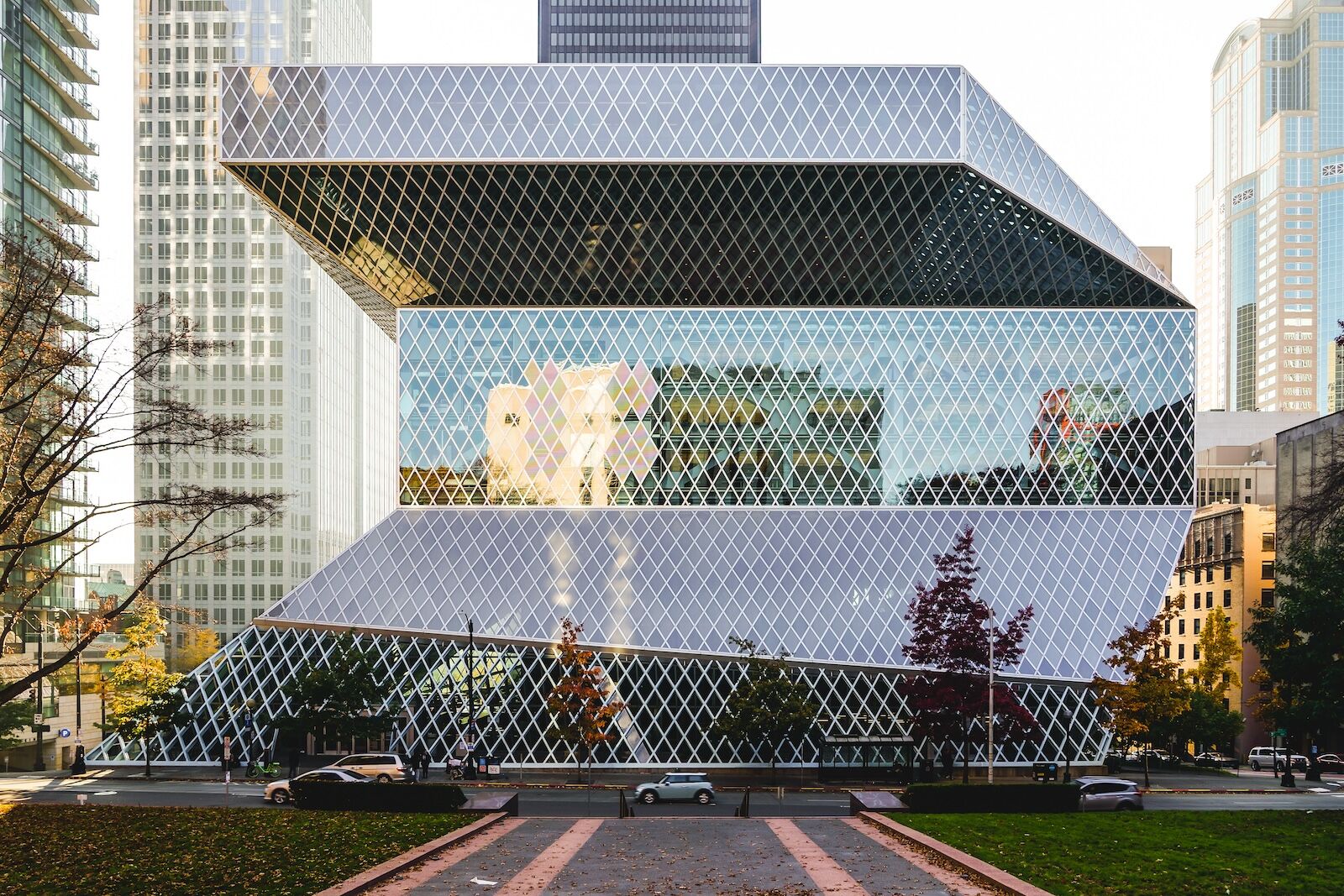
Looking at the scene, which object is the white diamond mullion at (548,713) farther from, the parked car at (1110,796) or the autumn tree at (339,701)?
the parked car at (1110,796)

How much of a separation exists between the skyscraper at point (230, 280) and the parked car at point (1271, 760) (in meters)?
113

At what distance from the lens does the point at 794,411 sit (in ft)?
208

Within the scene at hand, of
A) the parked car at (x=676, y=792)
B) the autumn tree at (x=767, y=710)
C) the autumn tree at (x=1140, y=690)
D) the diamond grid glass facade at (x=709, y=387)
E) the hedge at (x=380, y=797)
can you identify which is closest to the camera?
the hedge at (x=380, y=797)

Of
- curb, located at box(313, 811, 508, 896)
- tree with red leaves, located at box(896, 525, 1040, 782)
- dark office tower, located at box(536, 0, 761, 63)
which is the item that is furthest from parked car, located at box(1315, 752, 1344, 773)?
dark office tower, located at box(536, 0, 761, 63)

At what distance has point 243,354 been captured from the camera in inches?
5600

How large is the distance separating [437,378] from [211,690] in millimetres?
21172

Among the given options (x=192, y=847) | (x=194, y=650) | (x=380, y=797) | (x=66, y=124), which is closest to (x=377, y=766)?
(x=380, y=797)

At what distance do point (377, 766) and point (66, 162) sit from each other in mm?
56348

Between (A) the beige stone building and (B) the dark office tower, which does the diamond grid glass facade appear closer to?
(A) the beige stone building

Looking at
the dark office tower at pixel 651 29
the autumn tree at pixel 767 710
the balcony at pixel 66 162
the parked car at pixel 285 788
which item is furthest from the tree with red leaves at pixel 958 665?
the dark office tower at pixel 651 29

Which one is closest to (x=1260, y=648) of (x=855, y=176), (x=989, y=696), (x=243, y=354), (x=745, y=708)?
(x=989, y=696)

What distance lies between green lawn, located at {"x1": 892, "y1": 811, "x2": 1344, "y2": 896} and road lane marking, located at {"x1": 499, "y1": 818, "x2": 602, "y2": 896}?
860 cm

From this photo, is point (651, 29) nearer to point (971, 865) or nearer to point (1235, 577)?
point (1235, 577)

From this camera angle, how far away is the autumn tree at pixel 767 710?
47.9m
